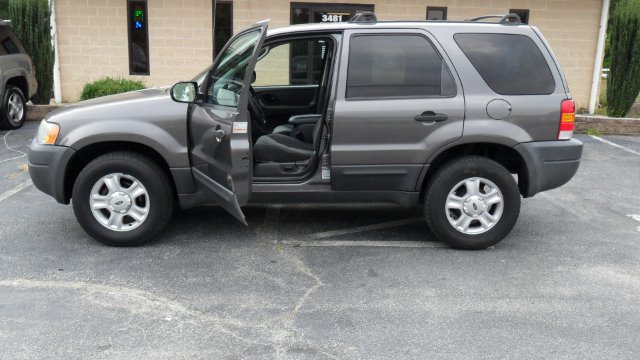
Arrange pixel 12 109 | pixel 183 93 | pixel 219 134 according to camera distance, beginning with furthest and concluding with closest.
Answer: pixel 12 109, pixel 183 93, pixel 219 134

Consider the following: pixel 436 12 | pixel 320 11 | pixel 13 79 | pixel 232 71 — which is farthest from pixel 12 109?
pixel 436 12

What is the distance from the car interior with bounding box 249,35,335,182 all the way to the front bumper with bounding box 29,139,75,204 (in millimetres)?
1552

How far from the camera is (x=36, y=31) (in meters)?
11.4

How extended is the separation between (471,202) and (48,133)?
353cm

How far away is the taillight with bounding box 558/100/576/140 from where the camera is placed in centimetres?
497

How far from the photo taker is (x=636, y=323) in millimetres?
3889

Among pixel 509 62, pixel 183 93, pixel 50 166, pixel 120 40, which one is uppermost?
pixel 120 40

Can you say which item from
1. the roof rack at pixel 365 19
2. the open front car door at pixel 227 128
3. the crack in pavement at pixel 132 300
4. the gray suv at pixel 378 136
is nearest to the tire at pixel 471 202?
the gray suv at pixel 378 136

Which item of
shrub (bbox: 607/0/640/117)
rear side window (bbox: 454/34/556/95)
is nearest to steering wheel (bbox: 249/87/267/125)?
rear side window (bbox: 454/34/556/95)

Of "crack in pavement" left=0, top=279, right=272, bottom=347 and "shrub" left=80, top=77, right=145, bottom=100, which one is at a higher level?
"shrub" left=80, top=77, right=145, bottom=100

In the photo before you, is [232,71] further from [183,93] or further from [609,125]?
[609,125]

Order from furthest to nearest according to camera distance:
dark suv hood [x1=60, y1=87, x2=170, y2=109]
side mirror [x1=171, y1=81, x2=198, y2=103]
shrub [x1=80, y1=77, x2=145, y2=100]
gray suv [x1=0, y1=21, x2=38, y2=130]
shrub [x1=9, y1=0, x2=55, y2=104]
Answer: shrub [x1=9, y1=0, x2=55, y2=104] → shrub [x1=80, y1=77, x2=145, y2=100] → gray suv [x1=0, y1=21, x2=38, y2=130] → dark suv hood [x1=60, y1=87, x2=170, y2=109] → side mirror [x1=171, y1=81, x2=198, y2=103]

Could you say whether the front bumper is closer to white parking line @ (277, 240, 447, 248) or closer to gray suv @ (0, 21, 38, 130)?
white parking line @ (277, 240, 447, 248)

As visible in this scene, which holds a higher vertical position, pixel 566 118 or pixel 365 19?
pixel 365 19
